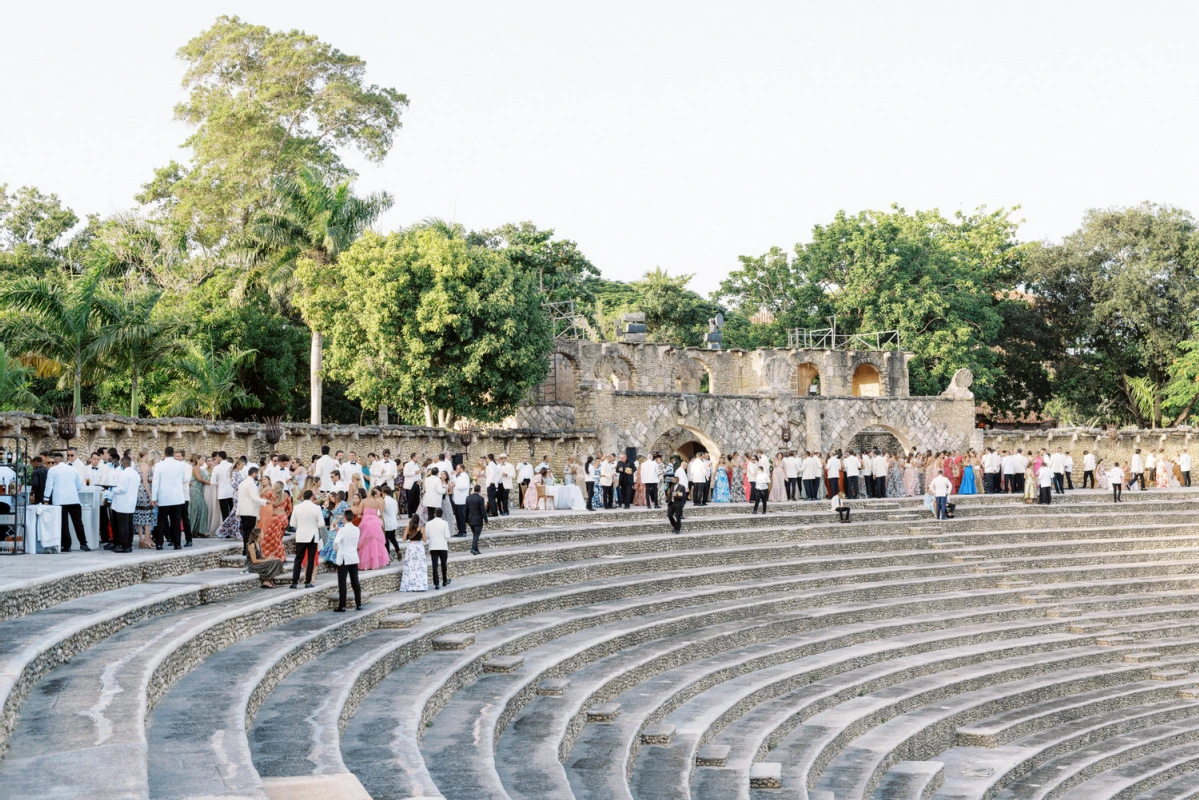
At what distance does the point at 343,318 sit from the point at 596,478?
8.14 metres

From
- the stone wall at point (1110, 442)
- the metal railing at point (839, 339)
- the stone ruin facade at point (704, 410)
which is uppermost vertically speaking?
the metal railing at point (839, 339)

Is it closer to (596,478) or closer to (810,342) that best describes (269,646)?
(596,478)

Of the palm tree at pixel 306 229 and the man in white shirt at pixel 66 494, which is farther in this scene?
the palm tree at pixel 306 229

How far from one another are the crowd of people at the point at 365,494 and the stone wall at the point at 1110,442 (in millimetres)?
9547

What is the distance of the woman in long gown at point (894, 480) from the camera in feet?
90.7

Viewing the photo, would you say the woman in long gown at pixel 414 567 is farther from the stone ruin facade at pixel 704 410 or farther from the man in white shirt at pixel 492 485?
the stone ruin facade at pixel 704 410

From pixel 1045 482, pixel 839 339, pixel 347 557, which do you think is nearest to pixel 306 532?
pixel 347 557

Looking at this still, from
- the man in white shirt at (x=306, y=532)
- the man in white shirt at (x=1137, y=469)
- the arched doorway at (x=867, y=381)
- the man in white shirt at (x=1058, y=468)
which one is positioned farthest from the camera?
the arched doorway at (x=867, y=381)

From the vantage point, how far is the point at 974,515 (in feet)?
81.6

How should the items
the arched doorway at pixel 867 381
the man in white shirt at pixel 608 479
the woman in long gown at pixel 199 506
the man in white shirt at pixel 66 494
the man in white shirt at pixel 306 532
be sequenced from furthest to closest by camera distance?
1. the arched doorway at pixel 867 381
2. the man in white shirt at pixel 608 479
3. the woman in long gown at pixel 199 506
4. the man in white shirt at pixel 66 494
5. the man in white shirt at pixel 306 532

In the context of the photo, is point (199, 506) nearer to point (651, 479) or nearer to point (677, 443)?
point (651, 479)

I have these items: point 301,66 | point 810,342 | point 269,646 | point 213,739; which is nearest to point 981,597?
point 269,646

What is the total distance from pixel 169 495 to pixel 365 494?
9.72ft

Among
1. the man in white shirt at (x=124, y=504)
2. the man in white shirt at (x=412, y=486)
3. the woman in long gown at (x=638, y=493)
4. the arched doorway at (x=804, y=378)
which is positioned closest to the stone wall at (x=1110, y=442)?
the arched doorway at (x=804, y=378)
